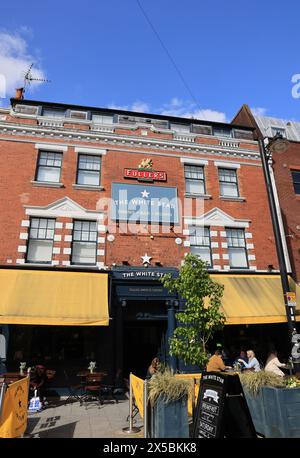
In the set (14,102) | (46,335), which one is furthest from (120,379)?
(14,102)

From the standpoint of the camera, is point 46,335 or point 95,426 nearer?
point 95,426

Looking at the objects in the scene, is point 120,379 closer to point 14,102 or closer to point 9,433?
point 9,433

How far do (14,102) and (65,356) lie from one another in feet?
40.7

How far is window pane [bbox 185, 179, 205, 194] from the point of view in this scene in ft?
51.3

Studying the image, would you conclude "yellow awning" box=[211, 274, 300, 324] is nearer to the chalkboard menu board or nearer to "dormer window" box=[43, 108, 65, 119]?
the chalkboard menu board

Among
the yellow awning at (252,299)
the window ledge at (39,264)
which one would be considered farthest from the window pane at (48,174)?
the yellow awning at (252,299)

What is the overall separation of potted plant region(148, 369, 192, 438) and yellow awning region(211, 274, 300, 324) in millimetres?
5617

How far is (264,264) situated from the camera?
15.0 meters

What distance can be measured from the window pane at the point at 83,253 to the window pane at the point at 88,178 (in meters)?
3.00

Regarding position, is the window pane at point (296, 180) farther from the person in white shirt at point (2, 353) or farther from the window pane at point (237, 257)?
the person in white shirt at point (2, 353)

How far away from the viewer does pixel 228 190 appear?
1620cm

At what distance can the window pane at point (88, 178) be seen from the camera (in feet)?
47.9

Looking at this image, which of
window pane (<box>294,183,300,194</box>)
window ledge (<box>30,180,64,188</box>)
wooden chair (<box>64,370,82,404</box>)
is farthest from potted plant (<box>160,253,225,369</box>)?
window pane (<box>294,183,300,194</box>)

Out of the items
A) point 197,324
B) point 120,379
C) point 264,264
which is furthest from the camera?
point 264,264
